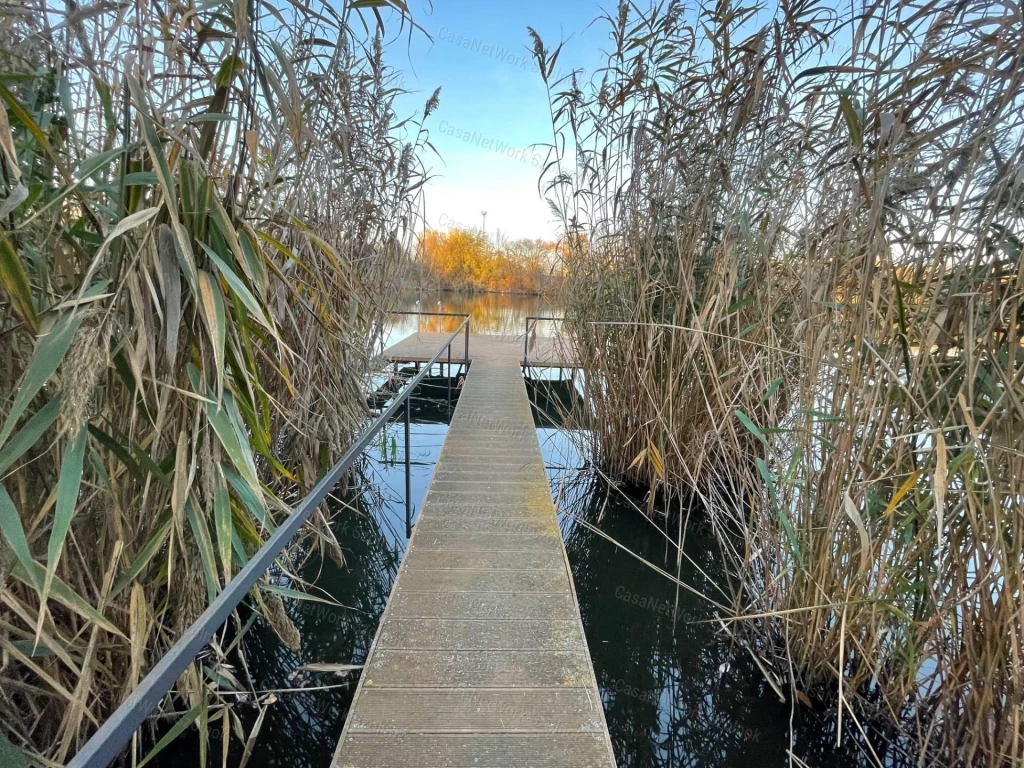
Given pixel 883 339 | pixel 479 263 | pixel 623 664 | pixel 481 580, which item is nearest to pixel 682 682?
pixel 623 664

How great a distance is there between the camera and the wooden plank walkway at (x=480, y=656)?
3.61 feet

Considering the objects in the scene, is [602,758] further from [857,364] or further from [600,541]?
[600,541]

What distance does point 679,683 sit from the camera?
1756mm

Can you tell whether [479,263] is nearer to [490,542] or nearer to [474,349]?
[474,349]

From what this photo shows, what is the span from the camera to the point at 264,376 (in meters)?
1.62

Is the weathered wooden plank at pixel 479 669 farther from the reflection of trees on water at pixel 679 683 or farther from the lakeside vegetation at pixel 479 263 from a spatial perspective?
the lakeside vegetation at pixel 479 263

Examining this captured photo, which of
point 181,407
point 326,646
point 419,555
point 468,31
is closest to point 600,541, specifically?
point 419,555

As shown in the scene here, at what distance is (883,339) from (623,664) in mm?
1445

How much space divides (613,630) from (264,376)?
1.71m

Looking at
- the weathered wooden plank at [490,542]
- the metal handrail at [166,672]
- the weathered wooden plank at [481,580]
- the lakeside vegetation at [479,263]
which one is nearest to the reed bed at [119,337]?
the metal handrail at [166,672]

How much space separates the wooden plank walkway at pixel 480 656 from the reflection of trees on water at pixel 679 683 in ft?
1.42

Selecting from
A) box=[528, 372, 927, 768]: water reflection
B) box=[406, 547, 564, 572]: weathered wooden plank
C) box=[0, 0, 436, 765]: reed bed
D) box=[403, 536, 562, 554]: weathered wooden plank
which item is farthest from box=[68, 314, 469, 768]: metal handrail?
box=[528, 372, 927, 768]: water reflection

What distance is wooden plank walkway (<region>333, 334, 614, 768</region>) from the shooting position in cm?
110

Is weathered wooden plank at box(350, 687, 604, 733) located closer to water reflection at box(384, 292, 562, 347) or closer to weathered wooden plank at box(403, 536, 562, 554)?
weathered wooden plank at box(403, 536, 562, 554)
